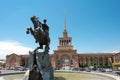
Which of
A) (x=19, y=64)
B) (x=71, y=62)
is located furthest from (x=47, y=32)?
(x=19, y=64)

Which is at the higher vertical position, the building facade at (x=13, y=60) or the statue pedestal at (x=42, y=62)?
the building facade at (x=13, y=60)

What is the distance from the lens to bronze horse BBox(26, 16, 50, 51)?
15177 mm

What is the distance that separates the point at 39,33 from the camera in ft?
50.0

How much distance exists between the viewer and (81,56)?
107 meters

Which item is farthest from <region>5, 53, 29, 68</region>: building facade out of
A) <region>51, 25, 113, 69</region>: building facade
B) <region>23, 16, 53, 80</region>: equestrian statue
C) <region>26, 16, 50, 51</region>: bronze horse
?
<region>26, 16, 50, 51</region>: bronze horse

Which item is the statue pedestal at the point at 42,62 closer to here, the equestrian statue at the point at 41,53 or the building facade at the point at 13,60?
the equestrian statue at the point at 41,53

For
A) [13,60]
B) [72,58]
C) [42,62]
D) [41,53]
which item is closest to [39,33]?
[41,53]

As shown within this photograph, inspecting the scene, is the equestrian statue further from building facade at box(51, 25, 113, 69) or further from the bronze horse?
building facade at box(51, 25, 113, 69)

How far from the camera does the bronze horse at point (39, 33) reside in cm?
1518

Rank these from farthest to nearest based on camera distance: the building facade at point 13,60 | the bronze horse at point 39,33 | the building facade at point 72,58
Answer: the building facade at point 13,60, the building facade at point 72,58, the bronze horse at point 39,33

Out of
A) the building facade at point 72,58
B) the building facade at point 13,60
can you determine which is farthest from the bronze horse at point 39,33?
the building facade at point 13,60

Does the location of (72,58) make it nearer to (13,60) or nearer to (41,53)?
(13,60)

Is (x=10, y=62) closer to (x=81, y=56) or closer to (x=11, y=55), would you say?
(x=11, y=55)

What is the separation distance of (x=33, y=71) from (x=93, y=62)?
302 feet
